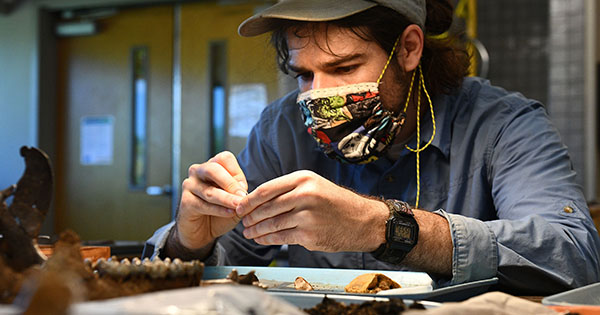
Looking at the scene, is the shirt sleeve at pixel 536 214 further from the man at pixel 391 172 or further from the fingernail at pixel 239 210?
the fingernail at pixel 239 210

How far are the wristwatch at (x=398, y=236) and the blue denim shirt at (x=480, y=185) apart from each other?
0.08m

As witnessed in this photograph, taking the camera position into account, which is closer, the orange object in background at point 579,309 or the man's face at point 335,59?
the orange object in background at point 579,309

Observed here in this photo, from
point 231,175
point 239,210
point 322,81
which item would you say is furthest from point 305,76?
point 239,210

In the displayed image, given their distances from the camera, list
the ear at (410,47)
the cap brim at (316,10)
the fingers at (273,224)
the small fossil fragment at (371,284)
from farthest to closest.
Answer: the ear at (410,47) < the cap brim at (316,10) < the fingers at (273,224) < the small fossil fragment at (371,284)

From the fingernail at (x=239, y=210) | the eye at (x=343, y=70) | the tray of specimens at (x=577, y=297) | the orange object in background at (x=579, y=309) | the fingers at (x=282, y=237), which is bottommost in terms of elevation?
the tray of specimens at (x=577, y=297)

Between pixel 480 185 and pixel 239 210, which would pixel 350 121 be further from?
pixel 239 210

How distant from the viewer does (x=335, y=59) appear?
4.84 ft

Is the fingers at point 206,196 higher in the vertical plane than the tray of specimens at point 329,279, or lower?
higher

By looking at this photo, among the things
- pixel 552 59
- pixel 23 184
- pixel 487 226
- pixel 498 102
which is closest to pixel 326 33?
pixel 498 102

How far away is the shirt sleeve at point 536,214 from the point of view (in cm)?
113

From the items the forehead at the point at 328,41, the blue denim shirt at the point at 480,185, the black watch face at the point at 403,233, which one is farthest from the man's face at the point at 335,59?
the black watch face at the point at 403,233

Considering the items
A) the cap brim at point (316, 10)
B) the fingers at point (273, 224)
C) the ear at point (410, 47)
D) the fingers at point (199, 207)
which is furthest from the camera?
the ear at point (410, 47)

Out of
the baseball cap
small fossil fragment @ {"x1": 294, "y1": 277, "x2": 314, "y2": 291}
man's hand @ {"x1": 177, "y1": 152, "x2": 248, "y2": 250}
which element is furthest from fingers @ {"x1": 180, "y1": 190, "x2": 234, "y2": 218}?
the baseball cap

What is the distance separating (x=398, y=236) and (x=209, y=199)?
0.36 m
